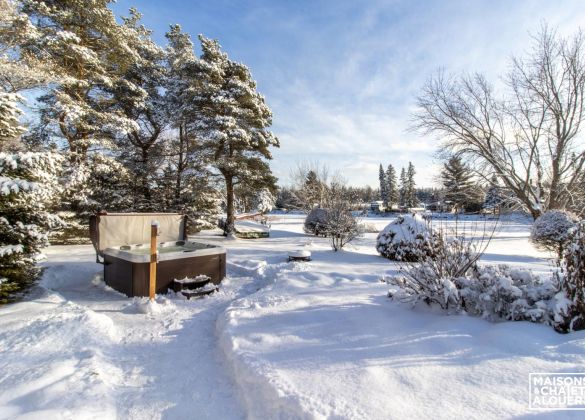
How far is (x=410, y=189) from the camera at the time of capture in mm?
49344

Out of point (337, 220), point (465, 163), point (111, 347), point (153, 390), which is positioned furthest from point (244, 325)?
point (465, 163)

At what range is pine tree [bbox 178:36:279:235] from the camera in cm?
1184

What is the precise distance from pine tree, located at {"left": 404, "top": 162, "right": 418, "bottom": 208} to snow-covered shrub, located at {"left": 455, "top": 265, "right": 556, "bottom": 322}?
150 ft

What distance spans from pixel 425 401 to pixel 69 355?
11.0 feet

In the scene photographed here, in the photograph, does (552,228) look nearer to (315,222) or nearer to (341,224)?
(341,224)

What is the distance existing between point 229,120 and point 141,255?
8.05 metres

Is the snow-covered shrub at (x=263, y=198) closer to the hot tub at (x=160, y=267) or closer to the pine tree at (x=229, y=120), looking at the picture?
the pine tree at (x=229, y=120)

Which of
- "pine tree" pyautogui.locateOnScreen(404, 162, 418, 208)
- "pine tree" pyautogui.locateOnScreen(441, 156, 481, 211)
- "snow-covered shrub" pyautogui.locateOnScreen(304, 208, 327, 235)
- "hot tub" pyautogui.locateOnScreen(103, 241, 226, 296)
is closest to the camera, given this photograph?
"hot tub" pyautogui.locateOnScreen(103, 241, 226, 296)

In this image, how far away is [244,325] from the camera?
3.56 metres

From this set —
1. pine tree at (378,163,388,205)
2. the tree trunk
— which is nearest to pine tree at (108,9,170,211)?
the tree trunk

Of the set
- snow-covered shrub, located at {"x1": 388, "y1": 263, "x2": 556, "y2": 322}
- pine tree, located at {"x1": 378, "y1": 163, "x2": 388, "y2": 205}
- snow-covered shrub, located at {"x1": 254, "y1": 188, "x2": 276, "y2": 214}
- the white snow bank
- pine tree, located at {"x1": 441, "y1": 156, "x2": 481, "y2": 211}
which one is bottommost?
the white snow bank

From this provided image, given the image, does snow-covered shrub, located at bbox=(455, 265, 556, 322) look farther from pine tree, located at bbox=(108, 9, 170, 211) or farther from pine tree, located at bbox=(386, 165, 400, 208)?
pine tree, located at bbox=(386, 165, 400, 208)

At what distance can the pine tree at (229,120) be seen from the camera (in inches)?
466

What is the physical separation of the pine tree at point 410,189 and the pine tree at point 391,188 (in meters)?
2.54
